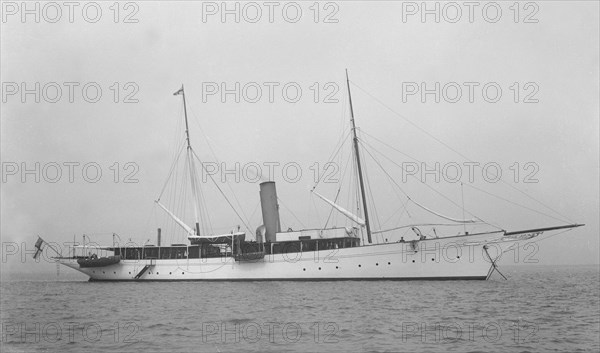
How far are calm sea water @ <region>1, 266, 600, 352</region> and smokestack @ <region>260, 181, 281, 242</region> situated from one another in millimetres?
17303

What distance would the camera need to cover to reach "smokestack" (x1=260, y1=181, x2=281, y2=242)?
48031 millimetres

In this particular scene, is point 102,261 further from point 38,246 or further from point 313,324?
point 313,324

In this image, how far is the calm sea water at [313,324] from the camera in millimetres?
15711

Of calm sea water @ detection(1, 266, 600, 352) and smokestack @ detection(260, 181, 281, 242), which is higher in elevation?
smokestack @ detection(260, 181, 281, 242)

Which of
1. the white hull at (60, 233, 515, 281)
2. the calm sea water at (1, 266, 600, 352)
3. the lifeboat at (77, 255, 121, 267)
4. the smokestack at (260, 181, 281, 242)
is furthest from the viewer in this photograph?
the lifeboat at (77, 255, 121, 267)

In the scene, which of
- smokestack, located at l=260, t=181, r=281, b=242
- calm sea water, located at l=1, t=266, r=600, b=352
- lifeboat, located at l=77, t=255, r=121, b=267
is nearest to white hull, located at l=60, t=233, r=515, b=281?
smokestack, located at l=260, t=181, r=281, b=242

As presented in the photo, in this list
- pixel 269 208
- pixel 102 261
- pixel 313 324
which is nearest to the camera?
pixel 313 324

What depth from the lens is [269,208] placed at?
48.2m

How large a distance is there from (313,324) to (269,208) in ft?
95.5

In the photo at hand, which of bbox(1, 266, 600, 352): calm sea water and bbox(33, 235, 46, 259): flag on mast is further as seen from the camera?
bbox(33, 235, 46, 259): flag on mast

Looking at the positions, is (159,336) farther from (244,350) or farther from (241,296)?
(241,296)

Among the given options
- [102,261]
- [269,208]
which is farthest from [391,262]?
[102,261]

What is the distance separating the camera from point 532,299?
98.4 feet

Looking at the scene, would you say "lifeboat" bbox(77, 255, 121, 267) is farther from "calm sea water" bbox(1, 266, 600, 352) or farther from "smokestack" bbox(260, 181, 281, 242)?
"calm sea water" bbox(1, 266, 600, 352)
